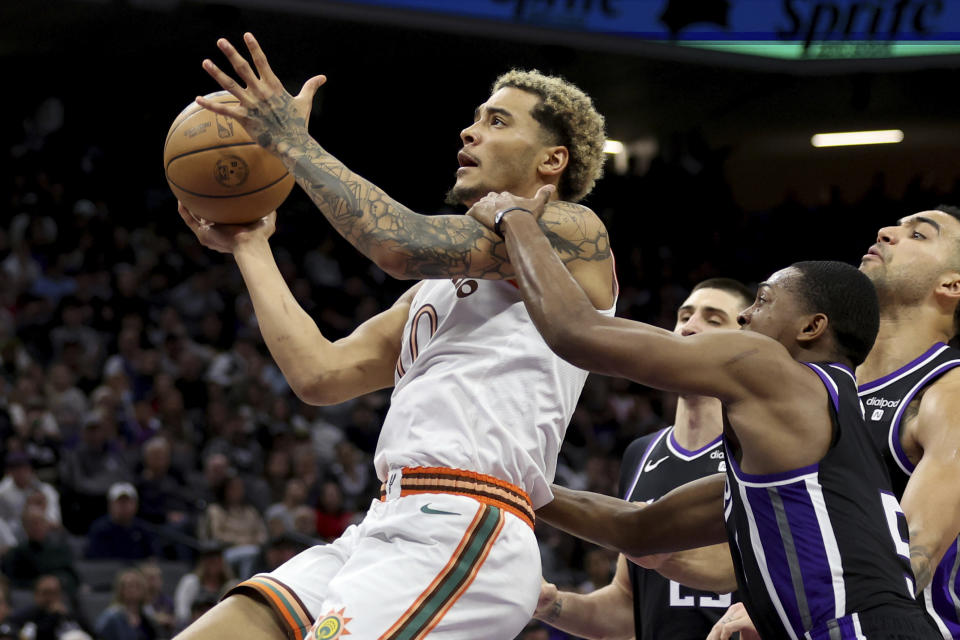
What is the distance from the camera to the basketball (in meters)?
3.18

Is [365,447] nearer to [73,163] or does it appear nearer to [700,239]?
[73,163]

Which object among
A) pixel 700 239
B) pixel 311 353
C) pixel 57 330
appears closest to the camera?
pixel 311 353

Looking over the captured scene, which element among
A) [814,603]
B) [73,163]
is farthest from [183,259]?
[814,603]

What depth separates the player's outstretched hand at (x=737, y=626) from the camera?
302 centimetres

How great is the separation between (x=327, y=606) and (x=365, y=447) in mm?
8650

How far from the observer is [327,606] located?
102 inches

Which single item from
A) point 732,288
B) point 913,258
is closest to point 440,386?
point 913,258

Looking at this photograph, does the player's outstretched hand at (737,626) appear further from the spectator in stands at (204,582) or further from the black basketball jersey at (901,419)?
the spectator in stands at (204,582)

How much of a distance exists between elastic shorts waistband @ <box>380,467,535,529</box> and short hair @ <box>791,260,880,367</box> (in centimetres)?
88

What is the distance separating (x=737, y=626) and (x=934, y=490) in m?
0.69

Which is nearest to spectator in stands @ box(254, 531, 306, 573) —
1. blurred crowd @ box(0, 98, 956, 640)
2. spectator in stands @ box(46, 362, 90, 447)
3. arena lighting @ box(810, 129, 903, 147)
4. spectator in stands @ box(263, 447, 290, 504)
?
blurred crowd @ box(0, 98, 956, 640)

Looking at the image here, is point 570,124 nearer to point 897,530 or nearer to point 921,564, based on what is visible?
point 897,530

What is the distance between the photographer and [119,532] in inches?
344

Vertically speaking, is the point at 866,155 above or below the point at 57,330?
above
